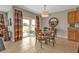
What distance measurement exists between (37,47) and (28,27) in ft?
1.88

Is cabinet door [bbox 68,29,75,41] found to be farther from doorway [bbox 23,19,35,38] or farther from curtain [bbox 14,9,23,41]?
curtain [bbox 14,9,23,41]

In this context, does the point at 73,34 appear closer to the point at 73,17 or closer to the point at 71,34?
the point at 71,34

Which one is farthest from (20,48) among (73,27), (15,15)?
(73,27)

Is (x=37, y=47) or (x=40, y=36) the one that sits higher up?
(x=40, y=36)

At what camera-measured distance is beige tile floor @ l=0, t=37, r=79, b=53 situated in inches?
88.1

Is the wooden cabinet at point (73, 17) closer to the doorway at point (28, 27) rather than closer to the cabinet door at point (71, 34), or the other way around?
the cabinet door at point (71, 34)

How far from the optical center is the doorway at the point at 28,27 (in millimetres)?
2406

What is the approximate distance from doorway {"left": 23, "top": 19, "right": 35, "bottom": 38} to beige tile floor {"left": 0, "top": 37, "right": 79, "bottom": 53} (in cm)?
11

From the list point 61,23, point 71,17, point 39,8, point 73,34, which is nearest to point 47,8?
point 39,8

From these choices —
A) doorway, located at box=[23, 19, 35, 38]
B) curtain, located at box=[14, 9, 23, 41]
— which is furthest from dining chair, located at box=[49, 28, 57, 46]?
curtain, located at box=[14, 9, 23, 41]

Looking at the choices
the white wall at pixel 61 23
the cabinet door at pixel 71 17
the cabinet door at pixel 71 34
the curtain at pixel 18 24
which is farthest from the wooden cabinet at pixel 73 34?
the curtain at pixel 18 24

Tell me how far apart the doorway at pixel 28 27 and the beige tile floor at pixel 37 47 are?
108 millimetres

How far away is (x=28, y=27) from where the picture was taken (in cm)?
246

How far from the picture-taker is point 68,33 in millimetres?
2400
